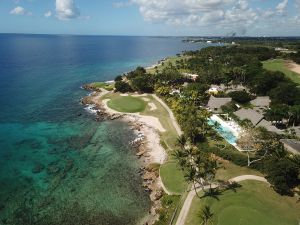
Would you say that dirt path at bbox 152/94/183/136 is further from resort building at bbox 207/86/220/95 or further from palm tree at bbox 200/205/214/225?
palm tree at bbox 200/205/214/225

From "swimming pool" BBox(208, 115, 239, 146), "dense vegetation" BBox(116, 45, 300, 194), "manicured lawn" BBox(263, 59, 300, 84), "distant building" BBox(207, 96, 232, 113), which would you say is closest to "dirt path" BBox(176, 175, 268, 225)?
"dense vegetation" BBox(116, 45, 300, 194)

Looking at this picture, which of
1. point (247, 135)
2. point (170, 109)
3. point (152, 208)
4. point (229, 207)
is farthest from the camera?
point (170, 109)

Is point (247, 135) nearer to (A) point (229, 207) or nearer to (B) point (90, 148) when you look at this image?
(A) point (229, 207)

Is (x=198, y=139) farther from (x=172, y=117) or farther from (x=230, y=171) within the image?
(x=172, y=117)

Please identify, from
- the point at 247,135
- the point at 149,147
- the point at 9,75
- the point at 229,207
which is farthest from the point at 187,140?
the point at 9,75

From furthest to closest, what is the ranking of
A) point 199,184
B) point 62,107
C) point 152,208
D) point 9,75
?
point 9,75
point 62,107
point 199,184
point 152,208

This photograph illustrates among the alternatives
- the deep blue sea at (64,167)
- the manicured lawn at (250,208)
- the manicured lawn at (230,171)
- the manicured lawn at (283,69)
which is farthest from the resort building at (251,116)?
the manicured lawn at (283,69)
